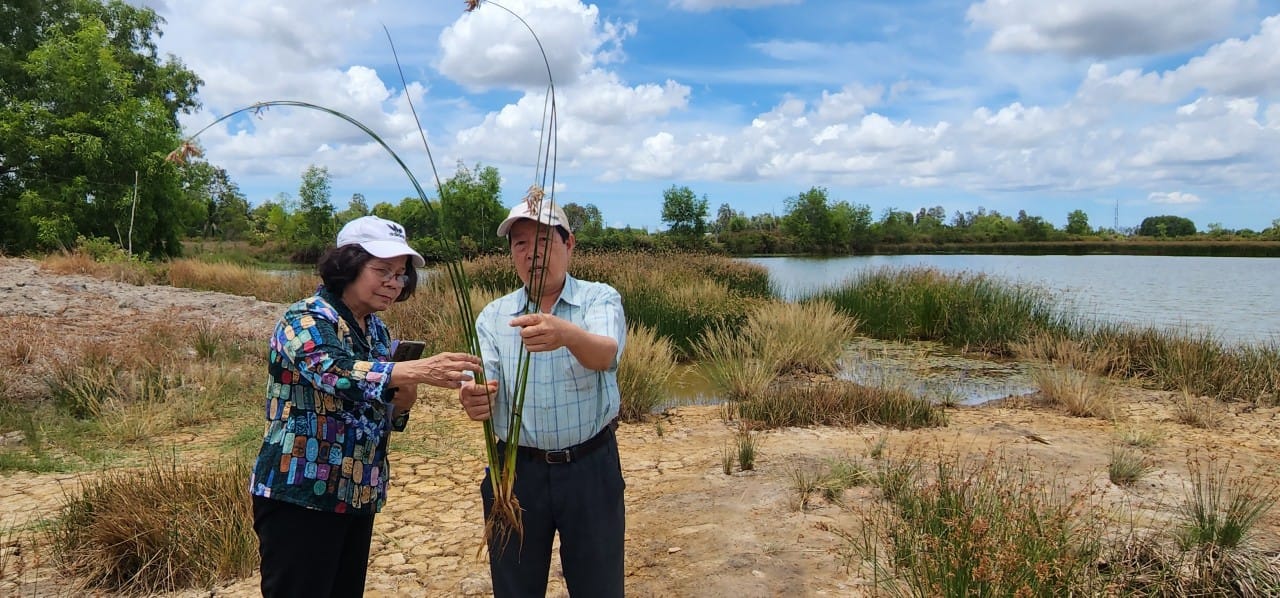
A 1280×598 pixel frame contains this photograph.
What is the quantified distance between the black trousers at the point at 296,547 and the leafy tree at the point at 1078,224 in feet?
273

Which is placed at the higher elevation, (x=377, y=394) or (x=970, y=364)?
(x=377, y=394)

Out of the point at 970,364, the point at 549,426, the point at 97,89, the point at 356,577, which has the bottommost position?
the point at 970,364

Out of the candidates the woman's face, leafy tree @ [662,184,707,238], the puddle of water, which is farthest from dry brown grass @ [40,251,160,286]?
leafy tree @ [662,184,707,238]

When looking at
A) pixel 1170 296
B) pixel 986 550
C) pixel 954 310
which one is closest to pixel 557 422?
pixel 986 550

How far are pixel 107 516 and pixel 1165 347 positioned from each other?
981 centimetres

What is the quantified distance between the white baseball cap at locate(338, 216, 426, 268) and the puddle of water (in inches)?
195

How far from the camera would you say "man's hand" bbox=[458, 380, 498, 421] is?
156 cm

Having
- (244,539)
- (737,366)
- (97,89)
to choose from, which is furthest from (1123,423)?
(97,89)

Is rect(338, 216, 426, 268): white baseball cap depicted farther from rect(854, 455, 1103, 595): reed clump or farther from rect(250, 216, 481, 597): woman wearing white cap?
rect(854, 455, 1103, 595): reed clump

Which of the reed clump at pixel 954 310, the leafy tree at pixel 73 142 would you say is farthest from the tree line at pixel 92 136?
the reed clump at pixel 954 310

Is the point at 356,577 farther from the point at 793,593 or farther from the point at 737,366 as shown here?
the point at 737,366

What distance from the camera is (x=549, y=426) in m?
1.64

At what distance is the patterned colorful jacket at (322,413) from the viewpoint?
5.28ft

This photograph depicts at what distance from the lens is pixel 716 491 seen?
3.82 metres
